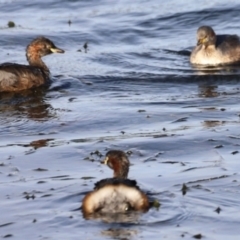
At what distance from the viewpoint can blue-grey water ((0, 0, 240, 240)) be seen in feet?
31.2

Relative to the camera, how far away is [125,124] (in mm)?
14242

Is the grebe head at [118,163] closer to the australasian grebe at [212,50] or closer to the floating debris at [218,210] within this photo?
the floating debris at [218,210]

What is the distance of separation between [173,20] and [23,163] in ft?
42.3

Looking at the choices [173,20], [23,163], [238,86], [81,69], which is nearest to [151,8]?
[173,20]

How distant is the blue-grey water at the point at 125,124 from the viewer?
9508 millimetres

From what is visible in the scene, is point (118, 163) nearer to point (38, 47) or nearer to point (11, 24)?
point (38, 47)

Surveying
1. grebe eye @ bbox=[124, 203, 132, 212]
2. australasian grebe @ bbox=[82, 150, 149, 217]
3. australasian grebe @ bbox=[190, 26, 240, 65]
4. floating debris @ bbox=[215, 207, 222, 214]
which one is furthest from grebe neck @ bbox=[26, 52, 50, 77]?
grebe eye @ bbox=[124, 203, 132, 212]

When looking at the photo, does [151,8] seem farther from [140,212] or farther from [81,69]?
[140,212]

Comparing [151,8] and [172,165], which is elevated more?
[151,8]

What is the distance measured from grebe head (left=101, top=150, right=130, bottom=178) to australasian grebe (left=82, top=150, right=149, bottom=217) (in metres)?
0.40

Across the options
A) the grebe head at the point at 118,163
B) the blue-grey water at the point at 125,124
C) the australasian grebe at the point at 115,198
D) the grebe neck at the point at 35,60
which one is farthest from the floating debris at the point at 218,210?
the grebe neck at the point at 35,60

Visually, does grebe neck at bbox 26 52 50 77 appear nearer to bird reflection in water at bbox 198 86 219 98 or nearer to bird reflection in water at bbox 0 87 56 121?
bird reflection in water at bbox 0 87 56 121

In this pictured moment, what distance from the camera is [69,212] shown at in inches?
380

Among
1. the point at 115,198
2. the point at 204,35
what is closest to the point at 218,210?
the point at 115,198
